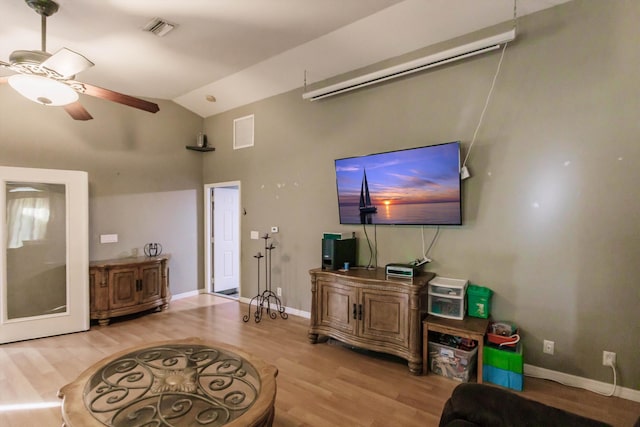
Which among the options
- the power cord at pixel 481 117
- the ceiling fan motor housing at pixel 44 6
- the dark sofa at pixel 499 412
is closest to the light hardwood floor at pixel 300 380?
the dark sofa at pixel 499 412

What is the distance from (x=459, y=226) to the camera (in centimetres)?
309

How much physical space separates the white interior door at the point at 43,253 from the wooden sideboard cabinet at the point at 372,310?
306 cm

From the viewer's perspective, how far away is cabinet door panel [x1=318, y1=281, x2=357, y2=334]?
316cm

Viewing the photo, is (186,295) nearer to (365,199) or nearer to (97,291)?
(97,291)

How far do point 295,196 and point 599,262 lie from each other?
10.9 ft

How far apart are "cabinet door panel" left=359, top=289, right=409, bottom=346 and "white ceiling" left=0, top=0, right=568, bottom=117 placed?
2633mm

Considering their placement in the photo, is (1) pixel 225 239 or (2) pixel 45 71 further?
(1) pixel 225 239

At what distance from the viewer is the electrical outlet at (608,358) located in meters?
2.42

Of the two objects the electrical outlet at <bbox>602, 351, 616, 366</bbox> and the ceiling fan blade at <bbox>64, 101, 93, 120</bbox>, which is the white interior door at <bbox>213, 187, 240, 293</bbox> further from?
the electrical outlet at <bbox>602, 351, 616, 366</bbox>

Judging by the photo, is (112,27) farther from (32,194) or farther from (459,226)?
(459,226)

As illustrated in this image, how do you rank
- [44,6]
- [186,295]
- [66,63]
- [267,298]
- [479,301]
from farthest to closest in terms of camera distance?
[186,295], [267,298], [479,301], [44,6], [66,63]

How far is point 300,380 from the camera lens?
8.75 feet

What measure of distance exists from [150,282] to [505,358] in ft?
14.7

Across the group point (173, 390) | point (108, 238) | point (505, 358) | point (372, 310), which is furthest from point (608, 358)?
point (108, 238)
